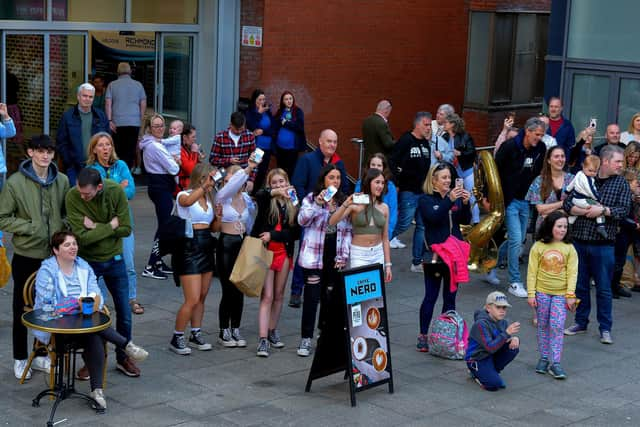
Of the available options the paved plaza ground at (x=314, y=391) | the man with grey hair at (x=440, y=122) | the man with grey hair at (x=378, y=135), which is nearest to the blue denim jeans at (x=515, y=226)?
the paved plaza ground at (x=314, y=391)

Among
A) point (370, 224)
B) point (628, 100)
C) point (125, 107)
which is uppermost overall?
point (628, 100)

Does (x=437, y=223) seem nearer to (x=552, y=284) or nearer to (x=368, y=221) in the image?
(x=368, y=221)

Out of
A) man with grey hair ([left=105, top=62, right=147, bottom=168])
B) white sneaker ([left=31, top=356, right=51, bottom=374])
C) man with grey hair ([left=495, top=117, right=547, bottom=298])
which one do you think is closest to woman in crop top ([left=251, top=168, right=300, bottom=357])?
white sneaker ([left=31, top=356, right=51, bottom=374])

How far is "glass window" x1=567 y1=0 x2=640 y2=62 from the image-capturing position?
15.6 meters

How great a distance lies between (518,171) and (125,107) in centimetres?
698

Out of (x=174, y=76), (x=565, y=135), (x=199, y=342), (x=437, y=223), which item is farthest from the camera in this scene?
(x=174, y=76)

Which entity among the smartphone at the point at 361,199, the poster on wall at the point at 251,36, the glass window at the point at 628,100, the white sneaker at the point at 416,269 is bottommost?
the white sneaker at the point at 416,269

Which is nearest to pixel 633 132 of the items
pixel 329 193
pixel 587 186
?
pixel 587 186

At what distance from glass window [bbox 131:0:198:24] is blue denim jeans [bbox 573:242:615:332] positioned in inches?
361

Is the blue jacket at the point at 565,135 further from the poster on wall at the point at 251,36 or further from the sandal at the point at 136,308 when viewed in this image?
the sandal at the point at 136,308

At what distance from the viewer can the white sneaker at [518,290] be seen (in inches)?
498

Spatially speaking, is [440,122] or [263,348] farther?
[440,122]

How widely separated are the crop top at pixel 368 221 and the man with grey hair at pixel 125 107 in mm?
7553

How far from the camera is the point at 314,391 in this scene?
9086 mm
